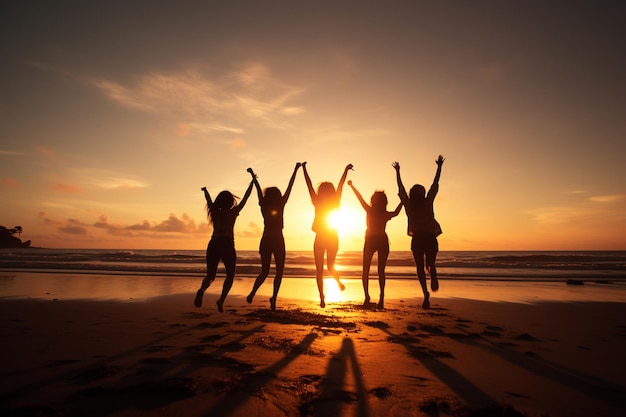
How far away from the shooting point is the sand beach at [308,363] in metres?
2.98

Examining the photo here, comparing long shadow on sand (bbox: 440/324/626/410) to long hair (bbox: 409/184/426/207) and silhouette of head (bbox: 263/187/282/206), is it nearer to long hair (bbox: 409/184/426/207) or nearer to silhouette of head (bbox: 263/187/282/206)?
long hair (bbox: 409/184/426/207)

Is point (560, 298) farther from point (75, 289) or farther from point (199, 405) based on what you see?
point (75, 289)

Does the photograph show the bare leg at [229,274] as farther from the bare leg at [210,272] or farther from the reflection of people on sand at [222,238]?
the bare leg at [210,272]

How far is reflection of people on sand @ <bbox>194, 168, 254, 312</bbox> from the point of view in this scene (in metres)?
7.64

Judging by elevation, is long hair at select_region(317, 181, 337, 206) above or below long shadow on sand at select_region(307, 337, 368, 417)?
above

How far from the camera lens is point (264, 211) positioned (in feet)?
26.6

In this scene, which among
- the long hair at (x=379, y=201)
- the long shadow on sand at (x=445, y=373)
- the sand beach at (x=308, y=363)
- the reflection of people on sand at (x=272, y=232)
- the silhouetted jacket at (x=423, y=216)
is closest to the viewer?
the sand beach at (x=308, y=363)

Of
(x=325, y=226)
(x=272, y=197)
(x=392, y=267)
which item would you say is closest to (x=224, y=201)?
(x=272, y=197)

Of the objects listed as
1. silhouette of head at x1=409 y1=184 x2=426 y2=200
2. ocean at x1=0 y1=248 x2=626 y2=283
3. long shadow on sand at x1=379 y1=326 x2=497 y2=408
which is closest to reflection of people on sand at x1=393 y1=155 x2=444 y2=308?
silhouette of head at x1=409 y1=184 x2=426 y2=200

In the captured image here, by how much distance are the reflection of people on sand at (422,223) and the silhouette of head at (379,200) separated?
448 millimetres

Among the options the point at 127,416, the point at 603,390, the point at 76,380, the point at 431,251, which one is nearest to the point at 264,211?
the point at 431,251

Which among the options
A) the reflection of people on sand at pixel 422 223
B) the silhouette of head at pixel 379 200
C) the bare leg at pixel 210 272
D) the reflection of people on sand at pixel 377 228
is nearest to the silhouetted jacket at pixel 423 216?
the reflection of people on sand at pixel 422 223

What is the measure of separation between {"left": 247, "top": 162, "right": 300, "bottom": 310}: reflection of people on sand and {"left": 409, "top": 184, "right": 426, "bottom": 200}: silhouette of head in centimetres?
281

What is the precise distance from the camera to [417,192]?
840 cm
